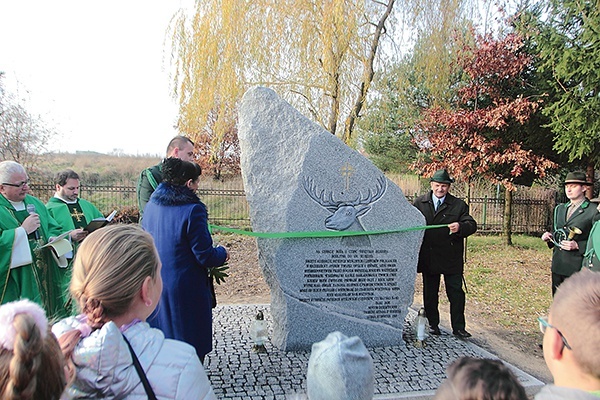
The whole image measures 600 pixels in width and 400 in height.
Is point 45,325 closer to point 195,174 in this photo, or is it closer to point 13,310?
point 13,310

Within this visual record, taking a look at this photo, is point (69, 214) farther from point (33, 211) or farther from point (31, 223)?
point (31, 223)

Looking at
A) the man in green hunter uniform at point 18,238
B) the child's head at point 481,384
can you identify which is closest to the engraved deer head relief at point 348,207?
the man in green hunter uniform at point 18,238

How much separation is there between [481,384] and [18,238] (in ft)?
13.2

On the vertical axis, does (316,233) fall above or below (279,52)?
below

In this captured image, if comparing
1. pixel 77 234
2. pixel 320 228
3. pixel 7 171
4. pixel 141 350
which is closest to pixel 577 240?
pixel 320 228

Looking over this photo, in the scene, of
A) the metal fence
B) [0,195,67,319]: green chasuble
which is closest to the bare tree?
the metal fence

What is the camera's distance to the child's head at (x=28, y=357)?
1.12m

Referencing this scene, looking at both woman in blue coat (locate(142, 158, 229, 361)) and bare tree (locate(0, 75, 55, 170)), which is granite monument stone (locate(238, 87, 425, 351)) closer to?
woman in blue coat (locate(142, 158, 229, 361))

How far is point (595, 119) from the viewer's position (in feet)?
32.1

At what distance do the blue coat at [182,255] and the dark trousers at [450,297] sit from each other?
2.90 m

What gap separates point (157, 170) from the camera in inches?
162

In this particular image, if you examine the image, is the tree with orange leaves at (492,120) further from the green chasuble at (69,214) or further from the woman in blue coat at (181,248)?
the woman in blue coat at (181,248)

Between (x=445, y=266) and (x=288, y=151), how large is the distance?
222cm

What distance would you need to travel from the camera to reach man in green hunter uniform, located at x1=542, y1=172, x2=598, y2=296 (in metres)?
5.22
